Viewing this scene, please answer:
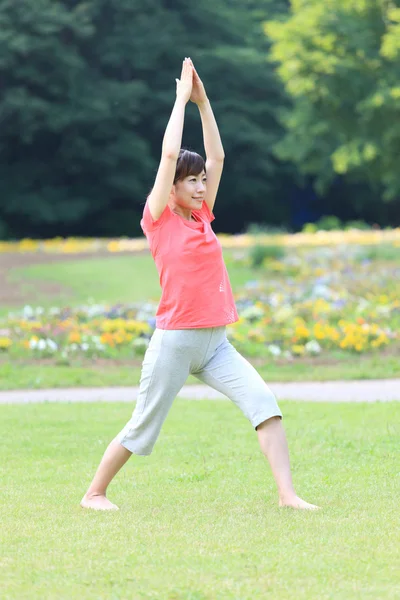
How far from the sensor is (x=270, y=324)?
12062mm

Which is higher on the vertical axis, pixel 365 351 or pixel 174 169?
pixel 174 169

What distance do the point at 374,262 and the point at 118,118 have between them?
790 inches

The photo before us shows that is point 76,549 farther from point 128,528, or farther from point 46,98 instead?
point 46,98

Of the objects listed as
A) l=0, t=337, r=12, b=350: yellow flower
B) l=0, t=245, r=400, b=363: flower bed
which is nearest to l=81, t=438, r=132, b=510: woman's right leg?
l=0, t=245, r=400, b=363: flower bed

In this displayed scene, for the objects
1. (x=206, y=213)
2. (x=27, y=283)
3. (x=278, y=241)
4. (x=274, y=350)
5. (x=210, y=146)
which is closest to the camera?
(x=206, y=213)

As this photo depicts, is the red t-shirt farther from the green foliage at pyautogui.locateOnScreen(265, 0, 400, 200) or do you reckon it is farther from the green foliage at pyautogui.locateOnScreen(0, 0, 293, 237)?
the green foliage at pyautogui.locateOnScreen(0, 0, 293, 237)

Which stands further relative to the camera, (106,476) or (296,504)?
(106,476)

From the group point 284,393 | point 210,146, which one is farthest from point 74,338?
point 210,146

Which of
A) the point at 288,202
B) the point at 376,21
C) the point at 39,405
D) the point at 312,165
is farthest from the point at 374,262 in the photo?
the point at 288,202

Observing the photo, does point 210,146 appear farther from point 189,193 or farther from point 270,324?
point 270,324

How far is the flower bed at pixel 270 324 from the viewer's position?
11219mm

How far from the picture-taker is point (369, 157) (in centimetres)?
3017

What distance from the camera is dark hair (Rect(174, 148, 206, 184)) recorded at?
4871mm

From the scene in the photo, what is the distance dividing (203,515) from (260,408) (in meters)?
0.54
